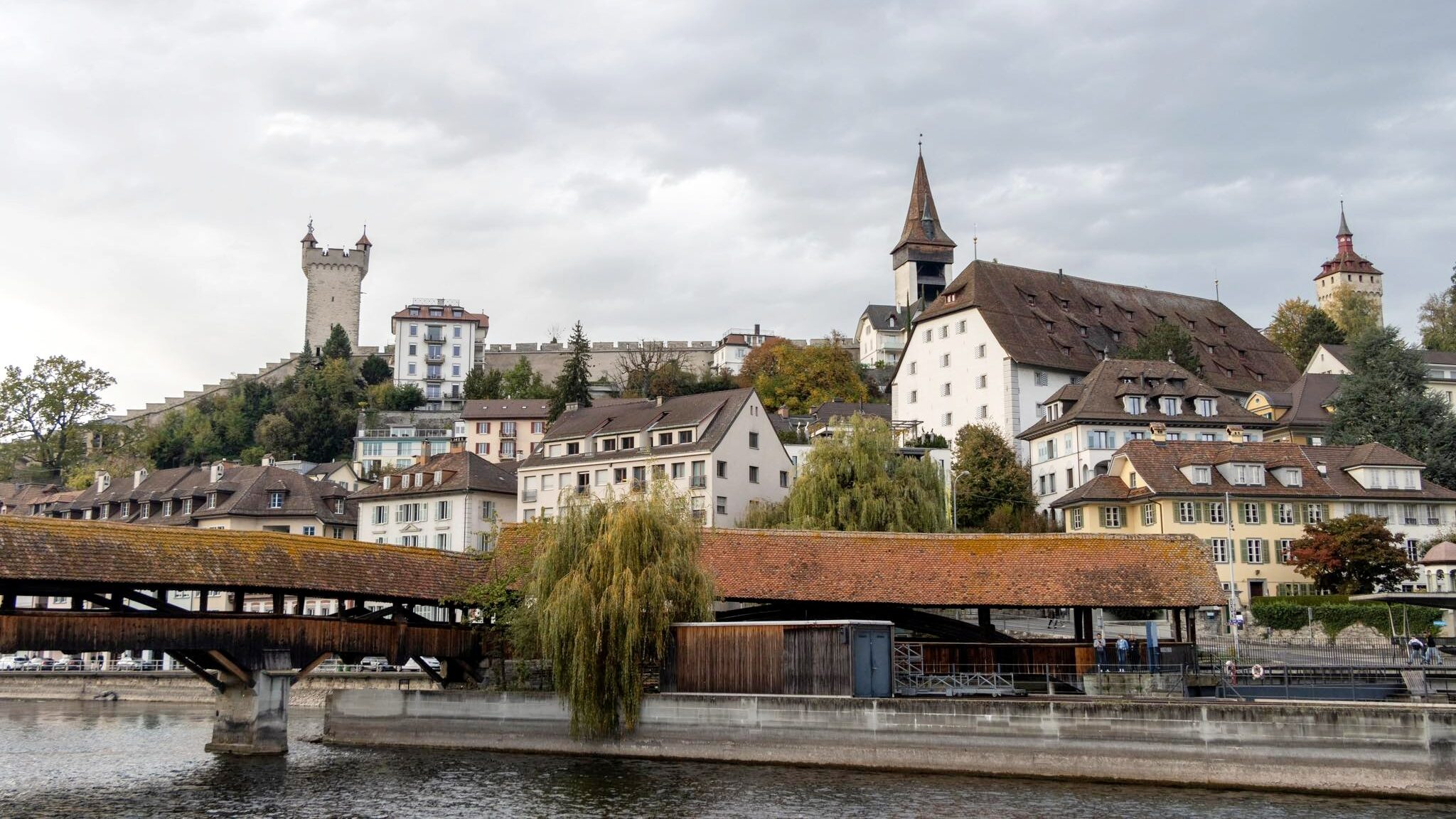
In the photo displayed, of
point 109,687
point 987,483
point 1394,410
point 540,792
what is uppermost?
point 1394,410

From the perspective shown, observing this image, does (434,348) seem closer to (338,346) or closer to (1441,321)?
(338,346)

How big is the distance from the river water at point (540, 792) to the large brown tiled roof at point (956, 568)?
22.6 ft

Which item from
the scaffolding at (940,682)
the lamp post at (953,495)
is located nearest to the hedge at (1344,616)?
the lamp post at (953,495)

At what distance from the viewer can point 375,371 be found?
127 meters

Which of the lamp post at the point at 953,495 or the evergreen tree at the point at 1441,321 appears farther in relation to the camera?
the evergreen tree at the point at 1441,321

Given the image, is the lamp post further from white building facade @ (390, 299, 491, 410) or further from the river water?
white building facade @ (390, 299, 491, 410)

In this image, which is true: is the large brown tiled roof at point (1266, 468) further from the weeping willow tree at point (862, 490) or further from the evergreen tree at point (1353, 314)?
the evergreen tree at point (1353, 314)

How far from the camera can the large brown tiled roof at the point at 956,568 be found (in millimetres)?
37781

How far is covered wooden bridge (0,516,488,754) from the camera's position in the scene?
32.3 m

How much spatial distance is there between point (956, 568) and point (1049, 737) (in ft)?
28.5

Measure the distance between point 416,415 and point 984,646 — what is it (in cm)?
8498

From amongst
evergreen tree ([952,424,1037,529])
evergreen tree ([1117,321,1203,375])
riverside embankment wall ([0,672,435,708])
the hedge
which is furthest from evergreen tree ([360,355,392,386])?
the hedge

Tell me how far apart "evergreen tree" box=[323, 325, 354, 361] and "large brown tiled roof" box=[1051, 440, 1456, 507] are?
267 feet

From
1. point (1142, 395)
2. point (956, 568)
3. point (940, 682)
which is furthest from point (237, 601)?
point (1142, 395)
